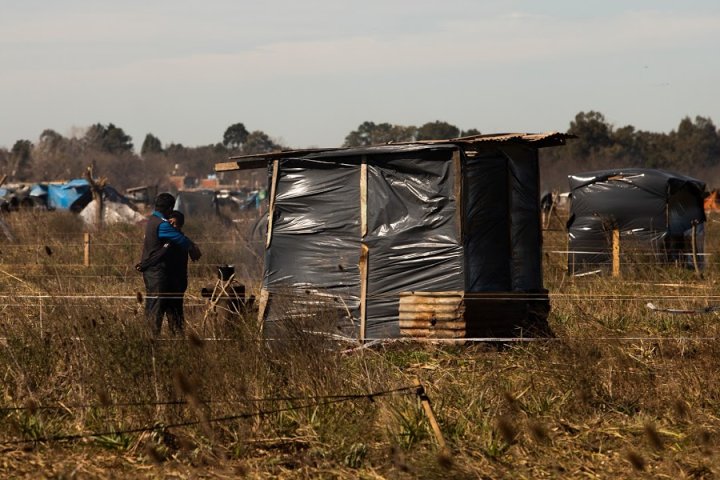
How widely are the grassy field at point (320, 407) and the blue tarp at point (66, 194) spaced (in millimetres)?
39173

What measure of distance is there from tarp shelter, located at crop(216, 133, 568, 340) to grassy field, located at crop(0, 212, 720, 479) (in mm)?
1154

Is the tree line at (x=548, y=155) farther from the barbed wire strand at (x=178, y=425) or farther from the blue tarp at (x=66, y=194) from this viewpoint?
the barbed wire strand at (x=178, y=425)

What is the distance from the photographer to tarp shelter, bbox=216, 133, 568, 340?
12.0m

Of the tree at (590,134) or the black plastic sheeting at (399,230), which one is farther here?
the tree at (590,134)

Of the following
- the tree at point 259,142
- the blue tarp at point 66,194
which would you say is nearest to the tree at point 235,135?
the tree at point 259,142

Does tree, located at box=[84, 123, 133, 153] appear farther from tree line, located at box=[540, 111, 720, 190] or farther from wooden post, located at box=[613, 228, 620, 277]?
wooden post, located at box=[613, 228, 620, 277]

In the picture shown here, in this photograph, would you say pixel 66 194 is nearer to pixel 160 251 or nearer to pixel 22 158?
pixel 160 251

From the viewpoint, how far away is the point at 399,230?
1231 cm

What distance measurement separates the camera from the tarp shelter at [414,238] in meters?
12.0

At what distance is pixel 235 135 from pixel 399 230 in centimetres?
12726

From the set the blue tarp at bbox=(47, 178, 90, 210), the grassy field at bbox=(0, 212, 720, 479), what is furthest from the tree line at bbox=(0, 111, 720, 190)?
the grassy field at bbox=(0, 212, 720, 479)

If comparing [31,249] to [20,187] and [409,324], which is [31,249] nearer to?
[409,324]

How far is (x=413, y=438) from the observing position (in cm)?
771

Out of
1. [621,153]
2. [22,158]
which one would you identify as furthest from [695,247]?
[22,158]
